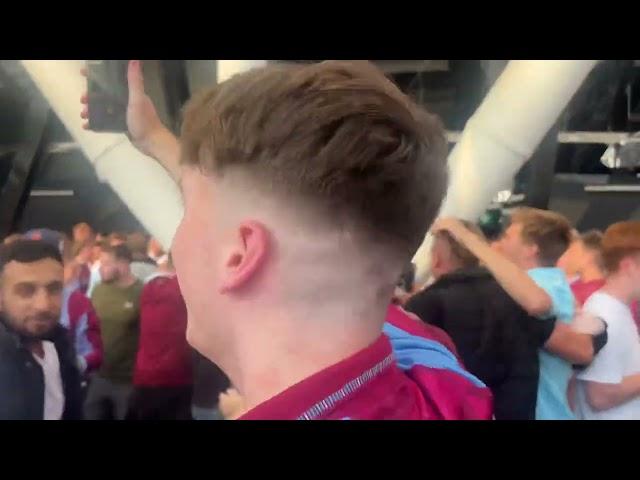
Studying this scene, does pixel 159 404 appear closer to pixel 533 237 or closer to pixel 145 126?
pixel 145 126

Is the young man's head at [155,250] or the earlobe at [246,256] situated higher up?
the earlobe at [246,256]

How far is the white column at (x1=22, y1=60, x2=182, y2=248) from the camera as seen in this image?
1.39 meters

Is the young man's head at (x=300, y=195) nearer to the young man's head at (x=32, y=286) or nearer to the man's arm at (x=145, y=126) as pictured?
the man's arm at (x=145, y=126)

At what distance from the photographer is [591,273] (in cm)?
151

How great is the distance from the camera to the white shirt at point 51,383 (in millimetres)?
1512

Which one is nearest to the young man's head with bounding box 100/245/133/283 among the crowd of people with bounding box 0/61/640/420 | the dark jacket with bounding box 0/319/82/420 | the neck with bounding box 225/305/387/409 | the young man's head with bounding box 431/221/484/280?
the dark jacket with bounding box 0/319/82/420

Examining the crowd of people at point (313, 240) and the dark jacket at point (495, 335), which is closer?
the crowd of people at point (313, 240)

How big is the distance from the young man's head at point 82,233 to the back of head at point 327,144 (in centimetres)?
69

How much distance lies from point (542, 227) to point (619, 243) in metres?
0.15

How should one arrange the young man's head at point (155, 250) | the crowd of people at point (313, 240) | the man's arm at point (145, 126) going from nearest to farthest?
the crowd of people at point (313, 240)
the man's arm at point (145, 126)
the young man's head at point (155, 250)

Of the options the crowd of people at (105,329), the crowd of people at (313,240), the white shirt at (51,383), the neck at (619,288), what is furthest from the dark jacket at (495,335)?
the white shirt at (51,383)

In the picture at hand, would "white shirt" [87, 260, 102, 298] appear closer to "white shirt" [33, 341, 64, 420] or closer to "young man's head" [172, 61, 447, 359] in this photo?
"white shirt" [33, 341, 64, 420]

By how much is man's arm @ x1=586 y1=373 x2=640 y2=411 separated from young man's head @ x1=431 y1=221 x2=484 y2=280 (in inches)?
13.0
